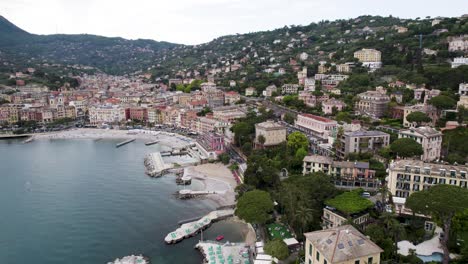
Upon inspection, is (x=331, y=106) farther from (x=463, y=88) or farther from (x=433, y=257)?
(x=433, y=257)

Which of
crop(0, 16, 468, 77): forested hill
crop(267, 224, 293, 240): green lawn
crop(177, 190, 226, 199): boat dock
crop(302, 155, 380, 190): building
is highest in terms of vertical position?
crop(0, 16, 468, 77): forested hill

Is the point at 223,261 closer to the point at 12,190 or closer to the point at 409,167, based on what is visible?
the point at 409,167

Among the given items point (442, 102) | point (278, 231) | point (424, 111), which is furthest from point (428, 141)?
point (278, 231)

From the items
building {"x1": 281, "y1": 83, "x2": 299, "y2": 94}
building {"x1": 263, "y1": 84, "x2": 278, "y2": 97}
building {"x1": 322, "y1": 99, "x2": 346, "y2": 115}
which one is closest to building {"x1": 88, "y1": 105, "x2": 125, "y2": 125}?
building {"x1": 263, "y1": 84, "x2": 278, "y2": 97}

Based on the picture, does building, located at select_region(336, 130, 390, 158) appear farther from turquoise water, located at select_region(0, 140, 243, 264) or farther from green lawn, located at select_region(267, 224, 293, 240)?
turquoise water, located at select_region(0, 140, 243, 264)

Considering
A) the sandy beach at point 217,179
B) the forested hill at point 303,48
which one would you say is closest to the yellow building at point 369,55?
the forested hill at point 303,48

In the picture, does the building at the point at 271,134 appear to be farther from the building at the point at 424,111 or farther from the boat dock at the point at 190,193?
the building at the point at 424,111
